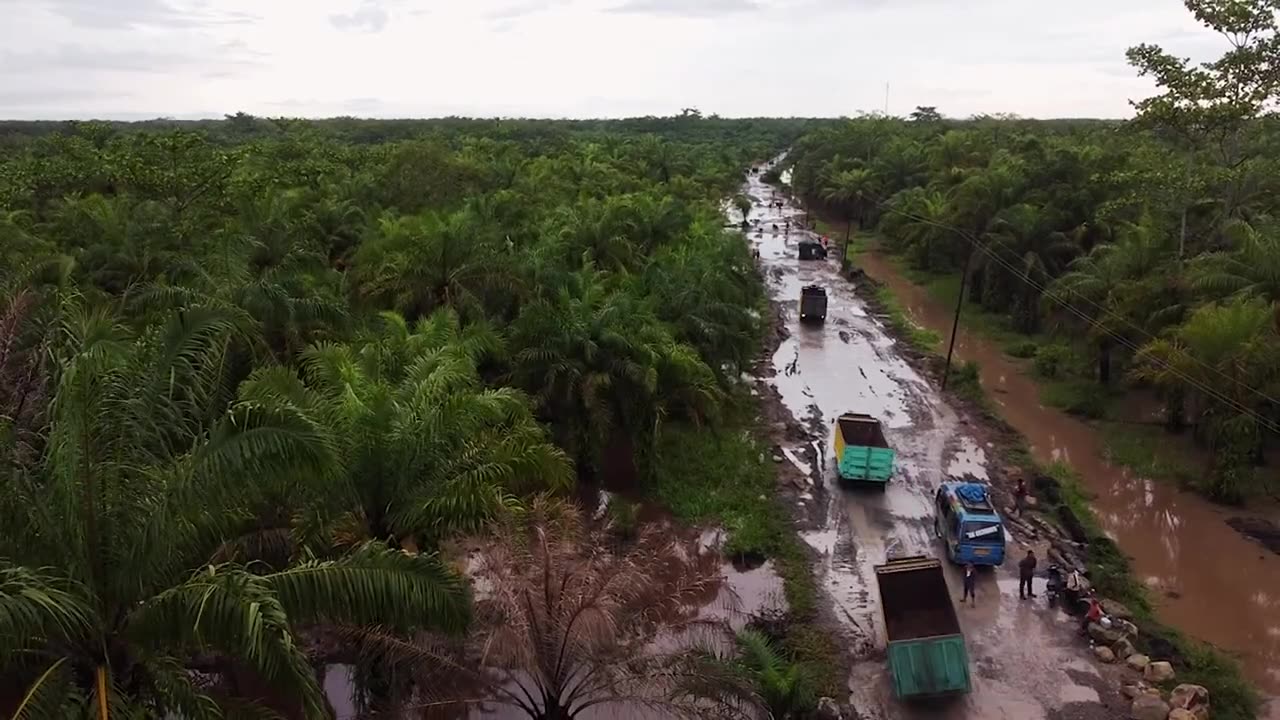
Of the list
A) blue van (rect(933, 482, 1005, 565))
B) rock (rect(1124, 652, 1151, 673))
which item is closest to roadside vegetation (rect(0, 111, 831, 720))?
blue van (rect(933, 482, 1005, 565))

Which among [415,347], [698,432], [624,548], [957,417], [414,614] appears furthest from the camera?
[957,417]

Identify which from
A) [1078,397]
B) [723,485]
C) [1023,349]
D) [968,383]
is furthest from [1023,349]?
[723,485]

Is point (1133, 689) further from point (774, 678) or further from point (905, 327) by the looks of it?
point (905, 327)

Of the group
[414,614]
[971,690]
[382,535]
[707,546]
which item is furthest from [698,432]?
[414,614]

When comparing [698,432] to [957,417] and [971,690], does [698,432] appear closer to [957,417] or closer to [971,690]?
[957,417]

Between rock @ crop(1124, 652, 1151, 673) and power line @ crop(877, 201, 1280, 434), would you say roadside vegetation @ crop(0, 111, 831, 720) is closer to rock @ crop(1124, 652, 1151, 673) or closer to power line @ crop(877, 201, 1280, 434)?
rock @ crop(1124, 652, 1151, 673)
